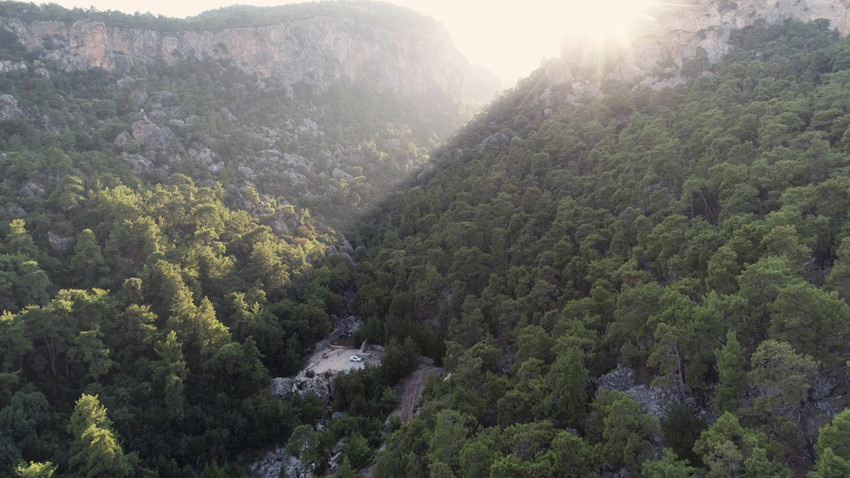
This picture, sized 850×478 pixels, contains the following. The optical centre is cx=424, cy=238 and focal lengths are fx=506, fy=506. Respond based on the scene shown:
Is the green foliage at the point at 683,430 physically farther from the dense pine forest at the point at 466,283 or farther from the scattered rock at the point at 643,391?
the scattered rock at the point at 643,391

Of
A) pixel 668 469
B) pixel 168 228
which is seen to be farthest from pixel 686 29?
pixel 168 228

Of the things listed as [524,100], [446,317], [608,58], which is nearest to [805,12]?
[608,58]

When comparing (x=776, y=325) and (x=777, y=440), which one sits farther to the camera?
A: (x=776, y=325)

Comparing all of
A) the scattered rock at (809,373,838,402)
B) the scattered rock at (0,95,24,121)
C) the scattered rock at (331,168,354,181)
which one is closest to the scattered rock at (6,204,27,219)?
the scattered rock at (0,95,24,121)

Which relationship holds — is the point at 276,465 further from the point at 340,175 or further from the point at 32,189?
the point at 340,175

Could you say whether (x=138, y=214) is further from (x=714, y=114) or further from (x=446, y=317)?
(x=714, y=114)

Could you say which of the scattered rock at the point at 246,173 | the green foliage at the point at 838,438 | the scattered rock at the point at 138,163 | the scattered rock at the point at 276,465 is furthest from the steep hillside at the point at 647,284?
the scattered rock at the point at 138,163

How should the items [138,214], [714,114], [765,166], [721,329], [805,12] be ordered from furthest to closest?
[805,12], [138,214], [714,114], [765,166], [721,329]
